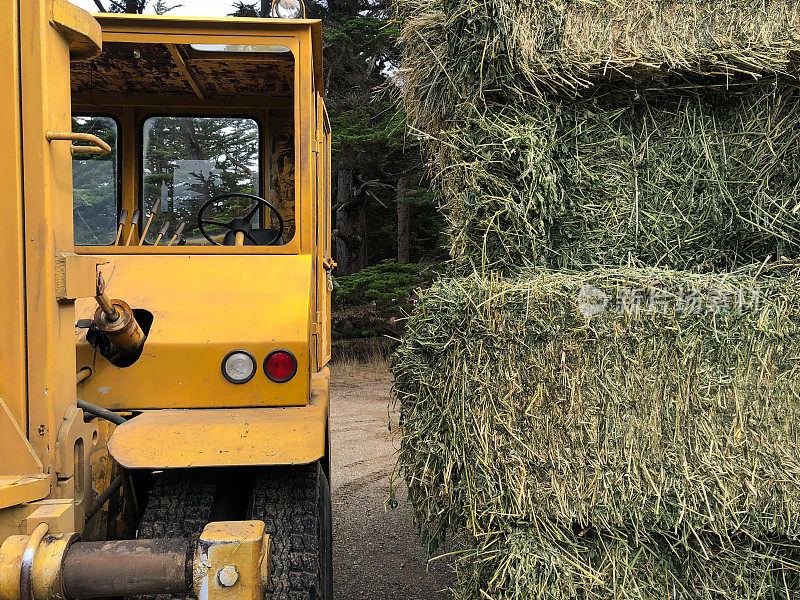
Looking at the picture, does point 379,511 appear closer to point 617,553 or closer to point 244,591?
point 617,553

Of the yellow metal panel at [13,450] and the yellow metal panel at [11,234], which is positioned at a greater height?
the yellow metal panel at [11,234]

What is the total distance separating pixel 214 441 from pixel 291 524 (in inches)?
17.0

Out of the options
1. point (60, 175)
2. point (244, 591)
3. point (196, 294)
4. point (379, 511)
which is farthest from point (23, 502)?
point (379, 511)

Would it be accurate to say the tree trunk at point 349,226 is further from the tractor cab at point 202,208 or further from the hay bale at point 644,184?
the hay bale at point 644,184

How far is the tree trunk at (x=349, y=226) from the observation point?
15023 mm

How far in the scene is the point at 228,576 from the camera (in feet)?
5.07

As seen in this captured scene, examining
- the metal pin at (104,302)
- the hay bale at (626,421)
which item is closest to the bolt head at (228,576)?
the metal pin at (104,302)

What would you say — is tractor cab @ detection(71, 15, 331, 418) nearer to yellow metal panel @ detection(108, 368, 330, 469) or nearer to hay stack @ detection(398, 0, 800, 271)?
yellow metal panel @ detection(108, 368, 330, 469)

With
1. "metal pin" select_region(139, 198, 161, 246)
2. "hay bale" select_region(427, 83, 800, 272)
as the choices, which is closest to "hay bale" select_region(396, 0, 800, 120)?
"hay bale" select_region(427, 83, 800, 272)

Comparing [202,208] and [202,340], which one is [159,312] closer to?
[202,340]

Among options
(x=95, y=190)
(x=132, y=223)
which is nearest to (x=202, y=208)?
(x=132, y=223)

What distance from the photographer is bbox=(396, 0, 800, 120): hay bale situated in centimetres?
279

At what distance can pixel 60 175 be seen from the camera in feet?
6.25

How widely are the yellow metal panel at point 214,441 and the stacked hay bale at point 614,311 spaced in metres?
0.68
